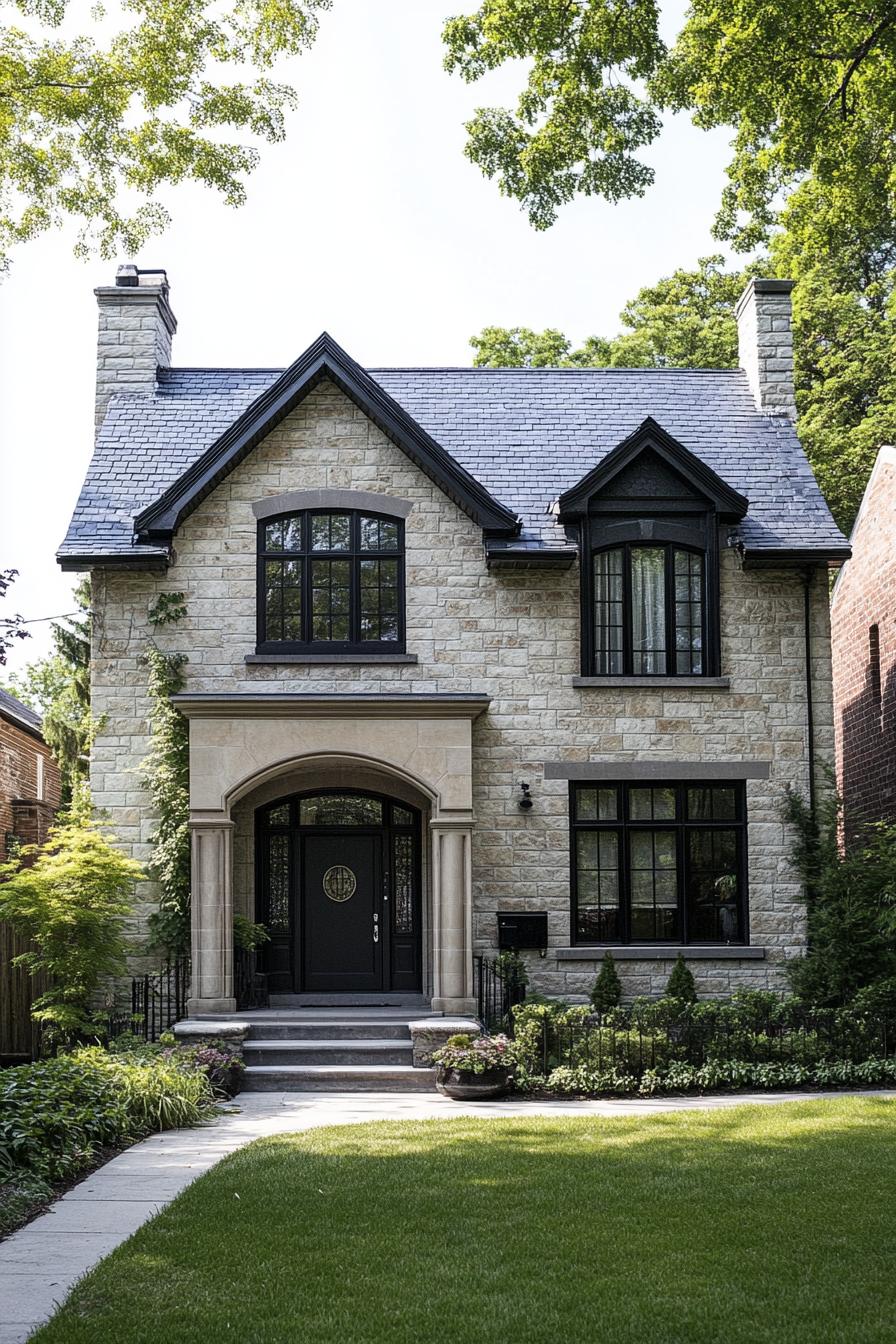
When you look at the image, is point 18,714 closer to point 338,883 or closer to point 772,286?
point 338,883

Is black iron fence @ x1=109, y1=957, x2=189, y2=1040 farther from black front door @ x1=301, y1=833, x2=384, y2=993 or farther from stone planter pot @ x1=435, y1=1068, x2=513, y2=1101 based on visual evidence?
stone planter pot @ x1=435, y1=1068, x2=513, y2=1101

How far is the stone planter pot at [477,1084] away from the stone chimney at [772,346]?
35.5ft

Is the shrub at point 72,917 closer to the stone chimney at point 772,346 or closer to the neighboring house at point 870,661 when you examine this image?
the neighboring house at point 870,661

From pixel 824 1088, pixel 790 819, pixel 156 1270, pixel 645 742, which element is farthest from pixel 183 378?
pixel 156 1270

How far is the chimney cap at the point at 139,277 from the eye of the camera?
20953 millimetres

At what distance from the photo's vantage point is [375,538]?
18375mm

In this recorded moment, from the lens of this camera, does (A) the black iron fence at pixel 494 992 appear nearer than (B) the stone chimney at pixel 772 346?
Yes

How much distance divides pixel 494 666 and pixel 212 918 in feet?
15.3

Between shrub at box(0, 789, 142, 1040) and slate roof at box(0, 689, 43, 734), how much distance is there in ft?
24.4

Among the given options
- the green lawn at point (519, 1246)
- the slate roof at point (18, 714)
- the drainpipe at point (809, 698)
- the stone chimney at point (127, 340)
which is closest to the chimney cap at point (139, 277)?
the stone chimney at point (127, 340)

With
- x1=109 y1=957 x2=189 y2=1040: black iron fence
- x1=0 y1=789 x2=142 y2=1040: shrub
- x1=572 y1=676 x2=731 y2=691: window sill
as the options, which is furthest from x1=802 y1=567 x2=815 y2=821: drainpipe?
x1=0 y1=789 x2=142 y2=1040: shrub

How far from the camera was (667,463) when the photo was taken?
18297 mm

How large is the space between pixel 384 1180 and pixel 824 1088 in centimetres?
642

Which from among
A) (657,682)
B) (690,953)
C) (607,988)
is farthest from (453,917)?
(657,682)
